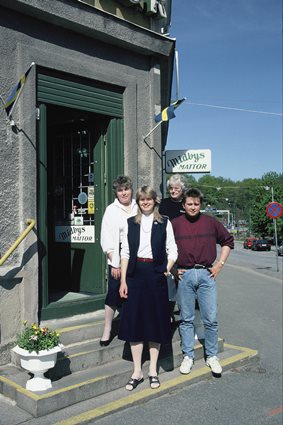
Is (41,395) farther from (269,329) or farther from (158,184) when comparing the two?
(269,329)

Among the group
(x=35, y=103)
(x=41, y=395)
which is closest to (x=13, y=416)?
(x=41, y=395)

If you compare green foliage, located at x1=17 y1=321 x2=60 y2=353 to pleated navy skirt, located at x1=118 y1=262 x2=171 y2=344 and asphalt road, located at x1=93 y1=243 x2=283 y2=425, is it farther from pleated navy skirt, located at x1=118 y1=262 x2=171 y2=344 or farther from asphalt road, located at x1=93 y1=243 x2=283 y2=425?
asphalt road, located at x1=93 y1=243 x2=283 y2=425

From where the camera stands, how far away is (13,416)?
4023 mm

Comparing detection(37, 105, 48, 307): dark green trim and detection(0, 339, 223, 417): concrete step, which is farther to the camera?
detection(37, 105, 48, 307): dark green trim

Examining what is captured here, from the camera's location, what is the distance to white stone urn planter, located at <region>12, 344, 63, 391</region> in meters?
4.21

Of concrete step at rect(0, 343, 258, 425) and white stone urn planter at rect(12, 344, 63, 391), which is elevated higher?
white stone urn planter at rect(12, 344, 63, 391)

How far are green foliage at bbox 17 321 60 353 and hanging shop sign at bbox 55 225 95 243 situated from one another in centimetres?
236

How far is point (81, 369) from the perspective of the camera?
486 centimetres

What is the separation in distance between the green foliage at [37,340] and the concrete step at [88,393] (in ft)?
1.27

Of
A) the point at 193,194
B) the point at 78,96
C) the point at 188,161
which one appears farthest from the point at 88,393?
the point at 188,161

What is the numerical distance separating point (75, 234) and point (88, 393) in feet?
9.27

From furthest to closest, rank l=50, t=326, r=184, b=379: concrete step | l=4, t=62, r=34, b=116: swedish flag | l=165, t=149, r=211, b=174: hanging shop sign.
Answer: l=165, t=149, r=211, b=174: hanging shop sign
l=4, t=62, r=34, b=116: swedish flag
l=50, t=326, r=184, b=379: concrete step

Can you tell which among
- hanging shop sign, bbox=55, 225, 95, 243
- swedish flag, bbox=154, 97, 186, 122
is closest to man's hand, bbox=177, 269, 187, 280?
hanging shop sign, bbox=55, 225, 95, 243

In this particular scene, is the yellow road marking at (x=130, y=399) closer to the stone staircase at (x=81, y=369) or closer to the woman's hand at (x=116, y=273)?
the stone staircase at (x=81, y=369)
